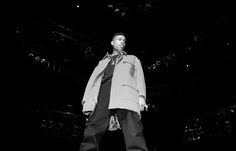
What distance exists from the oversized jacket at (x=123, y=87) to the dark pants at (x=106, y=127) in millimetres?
75

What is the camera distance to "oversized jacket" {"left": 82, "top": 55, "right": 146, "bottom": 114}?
113 inches

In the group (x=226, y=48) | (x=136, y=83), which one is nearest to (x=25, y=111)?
(x=136, y=83)

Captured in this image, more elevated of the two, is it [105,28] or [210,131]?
[105,28]

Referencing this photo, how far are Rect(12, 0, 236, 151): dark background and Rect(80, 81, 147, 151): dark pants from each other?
39.2 inches

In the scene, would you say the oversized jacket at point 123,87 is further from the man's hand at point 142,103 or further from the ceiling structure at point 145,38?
the ceiling structure at point 145,38

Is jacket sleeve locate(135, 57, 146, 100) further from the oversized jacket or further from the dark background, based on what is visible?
the dark background

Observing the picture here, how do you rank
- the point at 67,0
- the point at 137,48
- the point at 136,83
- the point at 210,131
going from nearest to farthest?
the point at 136,83, the point at 210,131, the point at 67,0, the point at 137,48

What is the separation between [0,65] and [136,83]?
1837 mm

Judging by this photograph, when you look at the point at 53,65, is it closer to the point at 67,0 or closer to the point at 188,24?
the point at 67,0

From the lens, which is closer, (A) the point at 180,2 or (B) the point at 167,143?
(B) the point at 167,143

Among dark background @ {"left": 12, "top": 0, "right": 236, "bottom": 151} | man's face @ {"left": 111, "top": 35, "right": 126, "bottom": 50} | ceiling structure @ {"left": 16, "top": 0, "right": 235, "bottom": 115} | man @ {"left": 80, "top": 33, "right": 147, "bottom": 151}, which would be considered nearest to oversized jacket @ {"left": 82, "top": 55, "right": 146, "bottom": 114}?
man @ {"left": 80, "top": 33, "right": 147, "bottom": 151}

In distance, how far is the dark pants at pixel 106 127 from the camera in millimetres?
2656

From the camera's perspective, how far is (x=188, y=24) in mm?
4746

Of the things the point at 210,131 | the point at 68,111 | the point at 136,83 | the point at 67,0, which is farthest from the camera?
the point at 67,0
